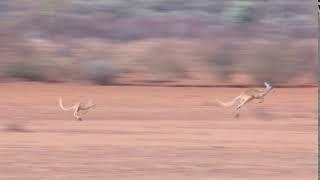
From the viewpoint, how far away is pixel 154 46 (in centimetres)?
3141

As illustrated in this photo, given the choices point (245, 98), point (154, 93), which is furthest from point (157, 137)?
point (154, 93)

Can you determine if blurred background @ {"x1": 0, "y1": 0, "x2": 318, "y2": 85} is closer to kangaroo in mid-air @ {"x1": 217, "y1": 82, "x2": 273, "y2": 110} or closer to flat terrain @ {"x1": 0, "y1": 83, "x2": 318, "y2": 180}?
flat terrain @ {"x1": 0, "y1": 83, "x2": 318, "y2": 180}

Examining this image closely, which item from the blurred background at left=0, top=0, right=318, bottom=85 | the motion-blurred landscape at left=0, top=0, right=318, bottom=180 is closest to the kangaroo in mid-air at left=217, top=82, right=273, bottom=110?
the motion-blurred landscape at left=0, top=0, right=318, bottom=180

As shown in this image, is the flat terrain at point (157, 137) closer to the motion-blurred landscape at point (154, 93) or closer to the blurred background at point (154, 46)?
the motion-blurred landscape at point (154, 93)

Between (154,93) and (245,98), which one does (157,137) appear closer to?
(245,98)

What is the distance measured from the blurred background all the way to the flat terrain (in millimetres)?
3060

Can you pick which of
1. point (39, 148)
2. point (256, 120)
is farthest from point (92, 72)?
point (39, 148)

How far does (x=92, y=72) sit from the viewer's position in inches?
1070

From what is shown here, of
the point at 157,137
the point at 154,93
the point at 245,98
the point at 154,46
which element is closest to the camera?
the point at 157,137

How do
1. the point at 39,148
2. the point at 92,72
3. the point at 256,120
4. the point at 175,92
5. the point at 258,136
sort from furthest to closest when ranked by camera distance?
the point at 92,72 < the point at 175,92 < the point at 256,120 < the point at 258,136 < the point at 39,148

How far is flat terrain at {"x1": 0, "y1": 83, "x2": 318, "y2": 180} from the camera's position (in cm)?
1174

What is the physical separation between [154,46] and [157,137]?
16.3 meters

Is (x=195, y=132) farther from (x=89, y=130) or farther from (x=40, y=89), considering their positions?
(x=40, y=89)

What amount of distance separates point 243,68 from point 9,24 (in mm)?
9338
